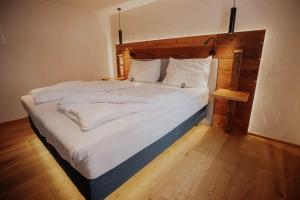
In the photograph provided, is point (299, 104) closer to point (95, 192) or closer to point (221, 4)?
point (221, 4)

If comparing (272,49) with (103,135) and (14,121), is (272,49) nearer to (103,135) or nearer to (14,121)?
(103,135)

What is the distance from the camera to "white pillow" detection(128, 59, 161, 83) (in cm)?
274

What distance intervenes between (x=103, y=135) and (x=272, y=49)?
2157 mm

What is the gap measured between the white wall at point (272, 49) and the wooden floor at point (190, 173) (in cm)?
26

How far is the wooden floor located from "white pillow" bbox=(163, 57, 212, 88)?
0.84 meters

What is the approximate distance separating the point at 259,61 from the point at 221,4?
94 centimetres

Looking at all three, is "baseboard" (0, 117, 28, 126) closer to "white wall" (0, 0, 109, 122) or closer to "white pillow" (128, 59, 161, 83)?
"white wall" (0, 0, 109, 122)

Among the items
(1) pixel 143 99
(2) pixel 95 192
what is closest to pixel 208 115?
(1) pixel 143 99

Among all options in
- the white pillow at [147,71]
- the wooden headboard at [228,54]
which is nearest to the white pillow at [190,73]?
the wooden headboard at [228,54]

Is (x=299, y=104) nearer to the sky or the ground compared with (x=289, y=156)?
nearer to the sky

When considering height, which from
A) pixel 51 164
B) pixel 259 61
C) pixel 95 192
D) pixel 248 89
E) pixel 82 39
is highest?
pixel 82 39

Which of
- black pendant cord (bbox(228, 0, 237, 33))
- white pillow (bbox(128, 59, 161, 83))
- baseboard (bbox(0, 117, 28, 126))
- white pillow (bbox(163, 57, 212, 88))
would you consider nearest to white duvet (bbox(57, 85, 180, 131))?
white pillow (bbox(163, 57, 212, 88))

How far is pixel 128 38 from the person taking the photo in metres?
3.40

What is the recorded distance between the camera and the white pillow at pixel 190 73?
2217mm
